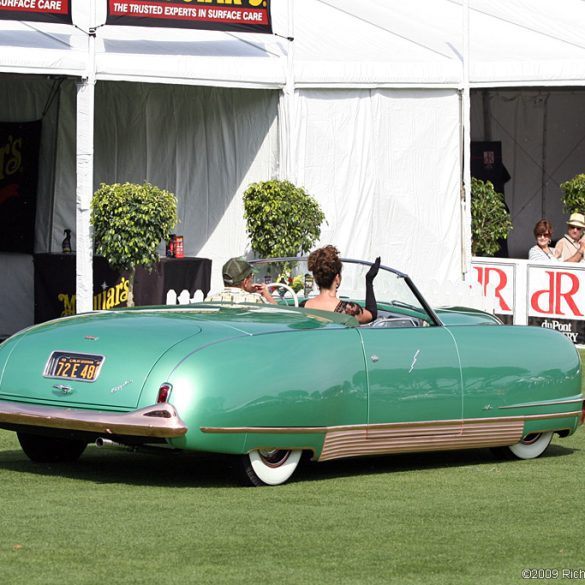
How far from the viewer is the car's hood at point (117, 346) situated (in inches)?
275

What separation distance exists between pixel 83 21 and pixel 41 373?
865 cm

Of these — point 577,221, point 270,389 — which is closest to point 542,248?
point 577,221

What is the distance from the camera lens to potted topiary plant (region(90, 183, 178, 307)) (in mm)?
15047

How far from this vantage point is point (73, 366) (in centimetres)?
721

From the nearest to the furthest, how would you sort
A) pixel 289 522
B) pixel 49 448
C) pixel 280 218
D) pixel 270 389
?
1. pixel 289 522
2. pixel 270 389
3. pixel 49 448
4. pixel 280 218

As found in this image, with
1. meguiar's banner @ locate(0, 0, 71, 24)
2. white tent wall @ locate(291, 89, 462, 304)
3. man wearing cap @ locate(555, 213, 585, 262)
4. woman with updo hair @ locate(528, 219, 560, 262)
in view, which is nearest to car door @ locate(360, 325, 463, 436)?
meguiar's banner @ locate(0, 0, 71, 24)

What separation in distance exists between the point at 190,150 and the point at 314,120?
69.4 inches

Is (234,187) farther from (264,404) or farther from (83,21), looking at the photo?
(264,404)

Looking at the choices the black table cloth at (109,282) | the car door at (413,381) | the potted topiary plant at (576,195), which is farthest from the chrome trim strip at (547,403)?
the potted topiary plant at (576,195)

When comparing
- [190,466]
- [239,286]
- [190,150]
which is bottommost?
[190,466]

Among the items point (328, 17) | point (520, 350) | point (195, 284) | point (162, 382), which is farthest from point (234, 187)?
point (162, 382)

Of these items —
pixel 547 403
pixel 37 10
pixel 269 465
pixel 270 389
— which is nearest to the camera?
pixel 270 389

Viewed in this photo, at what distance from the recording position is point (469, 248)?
17656 millimetres

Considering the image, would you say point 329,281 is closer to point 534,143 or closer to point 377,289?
point 377,289
